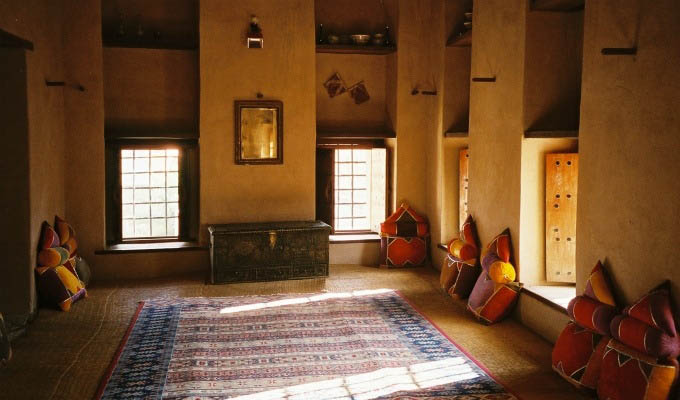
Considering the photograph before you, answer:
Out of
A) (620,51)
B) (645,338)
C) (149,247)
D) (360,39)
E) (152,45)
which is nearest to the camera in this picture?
(645,338)

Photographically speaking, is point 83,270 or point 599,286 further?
point 83,270

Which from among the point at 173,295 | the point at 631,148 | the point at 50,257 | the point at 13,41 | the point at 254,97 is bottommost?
the point at 173,295

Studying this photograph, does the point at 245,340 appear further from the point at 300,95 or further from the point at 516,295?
the point at 300,95

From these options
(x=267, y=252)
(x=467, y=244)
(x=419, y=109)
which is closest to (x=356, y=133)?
(x=419, y=109)

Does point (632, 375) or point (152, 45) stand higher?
point (152, 45)

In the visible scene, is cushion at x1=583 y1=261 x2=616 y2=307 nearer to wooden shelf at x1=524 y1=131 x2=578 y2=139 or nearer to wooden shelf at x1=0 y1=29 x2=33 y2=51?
wooden shelf at x1=524 y1=131 x2=578 y2=139

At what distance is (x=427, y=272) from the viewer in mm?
9148

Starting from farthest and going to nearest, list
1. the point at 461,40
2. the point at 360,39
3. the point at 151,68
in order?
1. the point at 360,39
2. the point at 151,68
3. the point at 461,40

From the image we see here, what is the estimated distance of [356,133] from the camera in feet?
32.1

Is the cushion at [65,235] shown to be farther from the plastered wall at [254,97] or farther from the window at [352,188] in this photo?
the window at [352,188]

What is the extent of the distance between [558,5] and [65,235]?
6030 millimetres

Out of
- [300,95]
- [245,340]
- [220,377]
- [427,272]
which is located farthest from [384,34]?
[220,377]

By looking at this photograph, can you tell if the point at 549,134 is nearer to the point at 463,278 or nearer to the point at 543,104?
the point at 543,104

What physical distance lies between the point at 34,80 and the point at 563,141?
5.68 metres
